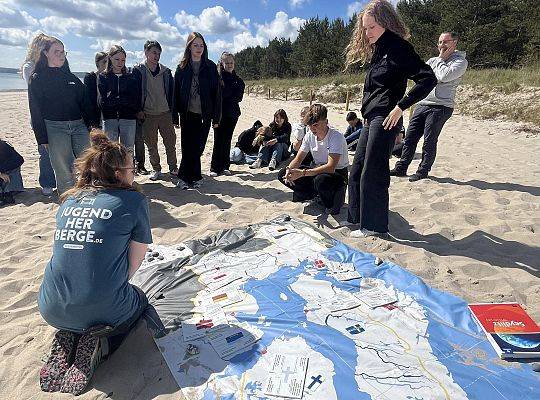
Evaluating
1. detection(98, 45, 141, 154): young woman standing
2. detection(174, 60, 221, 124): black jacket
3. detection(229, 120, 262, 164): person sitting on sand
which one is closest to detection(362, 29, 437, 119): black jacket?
detection(174, 60, 221, 124): black jacket

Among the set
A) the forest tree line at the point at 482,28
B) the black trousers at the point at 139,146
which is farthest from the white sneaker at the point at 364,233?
the forest tree line at the point at 482,28

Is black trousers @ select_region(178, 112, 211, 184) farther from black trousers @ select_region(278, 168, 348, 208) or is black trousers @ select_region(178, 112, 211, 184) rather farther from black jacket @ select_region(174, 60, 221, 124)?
black trousers @ select_region(278, 168, 348, 208)

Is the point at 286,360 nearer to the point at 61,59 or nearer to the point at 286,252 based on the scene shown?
the point at 286,252

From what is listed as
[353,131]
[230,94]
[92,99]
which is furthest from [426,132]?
[92,99]

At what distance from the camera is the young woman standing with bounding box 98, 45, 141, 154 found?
182 inches

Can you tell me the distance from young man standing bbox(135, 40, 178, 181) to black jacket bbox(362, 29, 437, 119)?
2712 millimetres

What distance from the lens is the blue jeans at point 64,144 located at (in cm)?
426

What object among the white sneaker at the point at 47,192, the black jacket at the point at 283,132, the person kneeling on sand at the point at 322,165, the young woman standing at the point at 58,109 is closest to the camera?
the person kneeling on sand at the point at 322,165

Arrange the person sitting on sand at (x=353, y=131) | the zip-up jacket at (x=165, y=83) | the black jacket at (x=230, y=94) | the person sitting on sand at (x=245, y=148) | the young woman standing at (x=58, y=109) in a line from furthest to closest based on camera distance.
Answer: the person sitting on sand at (x=353, y=131), the person sitting on sand at (x=245, y=148), the black jacket at (x=230, y=94), the zip-up jacket at (x=165, y=83), the young woman standing at (x=58, y=109)

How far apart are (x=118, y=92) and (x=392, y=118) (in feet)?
10.9

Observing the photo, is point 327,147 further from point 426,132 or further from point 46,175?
point 46,175

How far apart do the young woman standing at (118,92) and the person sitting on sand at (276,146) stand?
85.9 inches

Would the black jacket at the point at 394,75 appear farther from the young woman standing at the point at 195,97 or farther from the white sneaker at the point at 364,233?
the young woman standing at the point at 195,97

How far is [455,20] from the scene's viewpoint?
75.0 ft
